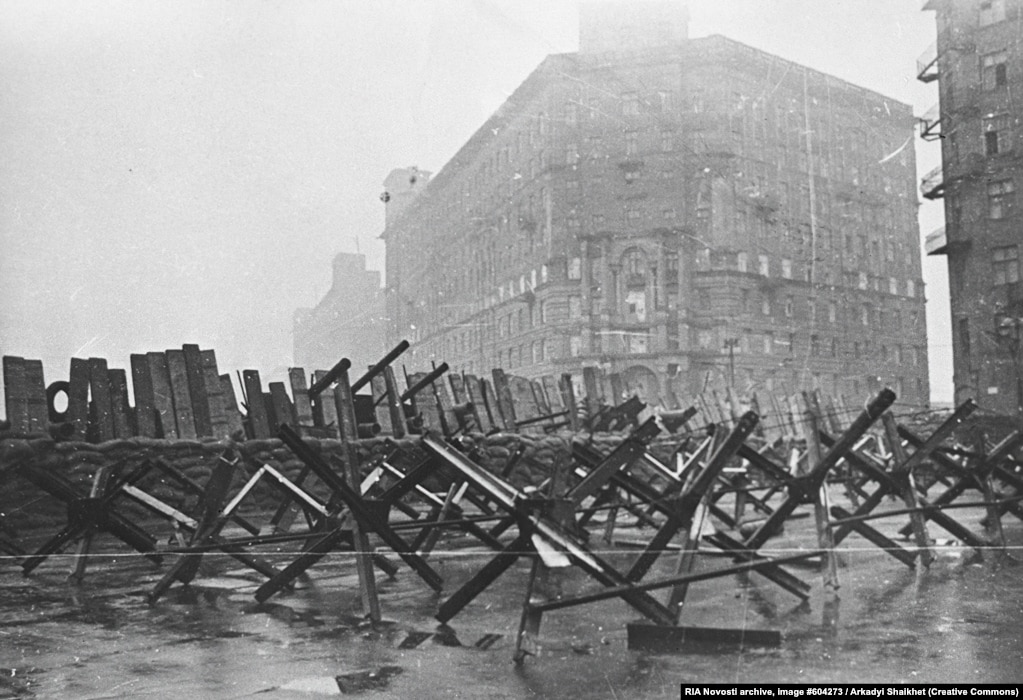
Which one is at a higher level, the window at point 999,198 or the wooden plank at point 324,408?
the window at point 999,198

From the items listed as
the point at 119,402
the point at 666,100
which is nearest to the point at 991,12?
the point at 666,100

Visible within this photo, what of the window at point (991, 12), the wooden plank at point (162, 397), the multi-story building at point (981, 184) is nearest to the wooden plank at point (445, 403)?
the wooden plank at point (162, 397)

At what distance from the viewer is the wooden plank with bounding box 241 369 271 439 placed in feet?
30.3

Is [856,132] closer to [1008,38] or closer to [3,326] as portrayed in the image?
[1008,38]

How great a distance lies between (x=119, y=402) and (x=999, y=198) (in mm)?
18615

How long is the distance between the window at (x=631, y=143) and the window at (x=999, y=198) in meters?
9.29

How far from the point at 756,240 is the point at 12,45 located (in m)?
18.8

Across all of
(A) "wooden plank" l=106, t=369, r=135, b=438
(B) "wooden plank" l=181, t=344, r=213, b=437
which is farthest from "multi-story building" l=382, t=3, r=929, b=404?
(A) "wooden plank" l=106, t=369, r=135, b=438

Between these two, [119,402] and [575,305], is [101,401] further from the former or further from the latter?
[575,305]

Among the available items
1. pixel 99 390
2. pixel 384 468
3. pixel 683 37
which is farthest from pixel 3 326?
pixel 683 37

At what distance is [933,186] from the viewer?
2044 centimetres

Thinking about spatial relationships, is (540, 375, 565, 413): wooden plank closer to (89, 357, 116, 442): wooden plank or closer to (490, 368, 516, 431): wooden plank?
(490, 368, 516, 431): wooden plank

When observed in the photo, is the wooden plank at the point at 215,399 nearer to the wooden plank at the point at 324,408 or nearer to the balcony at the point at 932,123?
the wooden plank at the point at 324,408

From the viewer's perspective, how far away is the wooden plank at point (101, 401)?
854 cm
